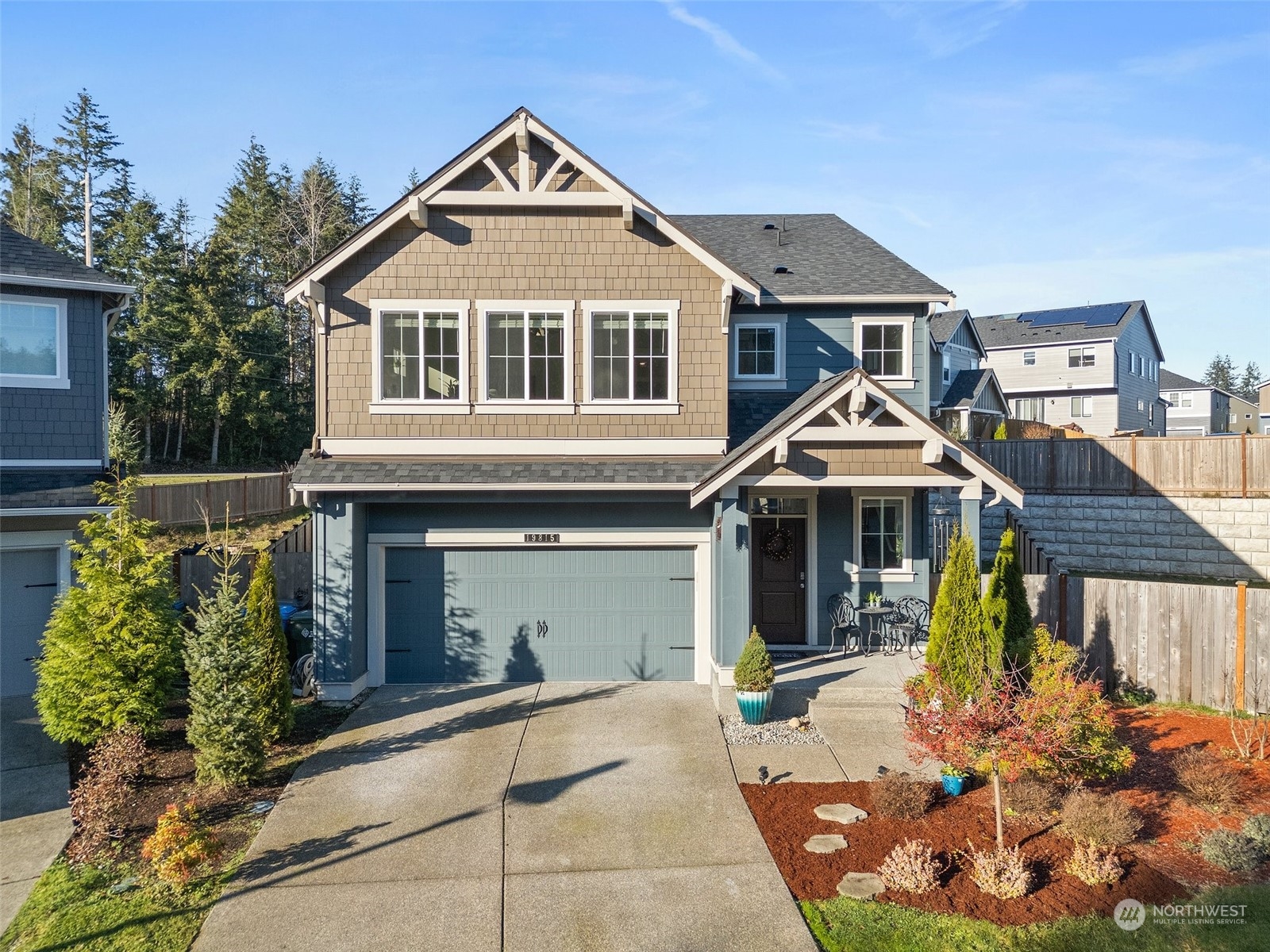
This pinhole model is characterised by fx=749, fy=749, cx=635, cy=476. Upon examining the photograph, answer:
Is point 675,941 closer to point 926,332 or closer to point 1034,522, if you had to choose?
point 926,332

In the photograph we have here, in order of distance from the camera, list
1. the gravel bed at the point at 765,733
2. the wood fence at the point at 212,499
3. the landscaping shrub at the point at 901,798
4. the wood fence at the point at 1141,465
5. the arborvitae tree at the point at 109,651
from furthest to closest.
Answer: the wood fence at the point at 212,499, the wood fence at the point at 1141,465, the gravel bed at the point at 765,733, the arborvitae tree at the point at 109,651, the landscaping shrub at the point at 901,798

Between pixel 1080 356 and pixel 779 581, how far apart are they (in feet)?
107

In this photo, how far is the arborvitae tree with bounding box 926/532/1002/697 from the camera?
29.1 feet

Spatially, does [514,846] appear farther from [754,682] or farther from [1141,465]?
[1141,465]

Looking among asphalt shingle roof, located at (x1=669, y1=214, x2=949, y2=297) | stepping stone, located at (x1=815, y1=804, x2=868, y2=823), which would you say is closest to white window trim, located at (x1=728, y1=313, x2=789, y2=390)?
asphalt shingle roof, located at (x1=669, y1=214, x2=949, y2=297)

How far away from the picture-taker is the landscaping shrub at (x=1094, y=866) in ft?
19.8

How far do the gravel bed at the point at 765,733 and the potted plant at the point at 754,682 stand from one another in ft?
0.39

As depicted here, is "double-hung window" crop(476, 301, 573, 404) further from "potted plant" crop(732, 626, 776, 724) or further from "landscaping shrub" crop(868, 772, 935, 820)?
"landscaping shrub" crop(868, 772, 935, 820)

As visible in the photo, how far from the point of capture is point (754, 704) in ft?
31.6

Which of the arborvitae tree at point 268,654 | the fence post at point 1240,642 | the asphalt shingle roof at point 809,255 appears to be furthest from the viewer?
the asphalt shingle roof at point 809,255

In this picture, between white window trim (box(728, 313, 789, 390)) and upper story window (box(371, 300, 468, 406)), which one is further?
white window trim (box(728, 313, 789, 390))

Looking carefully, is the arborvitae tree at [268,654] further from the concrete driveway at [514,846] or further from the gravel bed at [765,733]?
the gravel bed at [765,733]

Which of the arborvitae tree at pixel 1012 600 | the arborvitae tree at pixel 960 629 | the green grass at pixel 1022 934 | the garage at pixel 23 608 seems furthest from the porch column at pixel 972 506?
the garage at pixel 23 608

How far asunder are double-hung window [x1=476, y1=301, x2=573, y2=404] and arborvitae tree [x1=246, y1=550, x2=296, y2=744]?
4.04m
